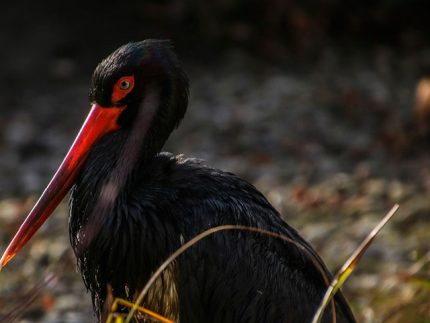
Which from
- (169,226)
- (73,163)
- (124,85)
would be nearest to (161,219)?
(169,226)

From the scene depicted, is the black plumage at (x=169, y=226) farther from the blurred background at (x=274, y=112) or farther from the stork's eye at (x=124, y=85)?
the blurred background at (x=274, y=112)

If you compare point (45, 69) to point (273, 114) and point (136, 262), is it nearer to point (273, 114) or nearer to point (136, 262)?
point (273, 114)

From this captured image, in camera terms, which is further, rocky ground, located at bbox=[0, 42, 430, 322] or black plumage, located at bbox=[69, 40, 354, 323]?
rocky ground, located at bbox=[0, 42, 430, 322]

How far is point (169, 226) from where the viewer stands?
4.62 meters

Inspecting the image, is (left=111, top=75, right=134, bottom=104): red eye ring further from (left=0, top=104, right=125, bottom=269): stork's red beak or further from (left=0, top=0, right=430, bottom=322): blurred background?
(left=0, top=0, right=430, bottom=322): blurred background

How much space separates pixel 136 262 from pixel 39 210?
1.84 feet

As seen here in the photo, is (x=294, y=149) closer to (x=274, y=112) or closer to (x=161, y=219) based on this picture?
(x=274, y=112)

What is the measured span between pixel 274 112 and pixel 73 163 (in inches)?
207

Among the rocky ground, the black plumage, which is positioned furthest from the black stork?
the rocky ground

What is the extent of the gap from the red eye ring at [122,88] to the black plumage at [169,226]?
0.02 meters

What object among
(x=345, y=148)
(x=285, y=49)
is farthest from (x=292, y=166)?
(x=285, y=49)

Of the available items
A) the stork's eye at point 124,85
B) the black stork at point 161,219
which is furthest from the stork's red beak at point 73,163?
the stork's eye at point 124,85

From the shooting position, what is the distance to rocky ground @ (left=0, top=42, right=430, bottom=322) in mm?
7336

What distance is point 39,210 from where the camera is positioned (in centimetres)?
489
